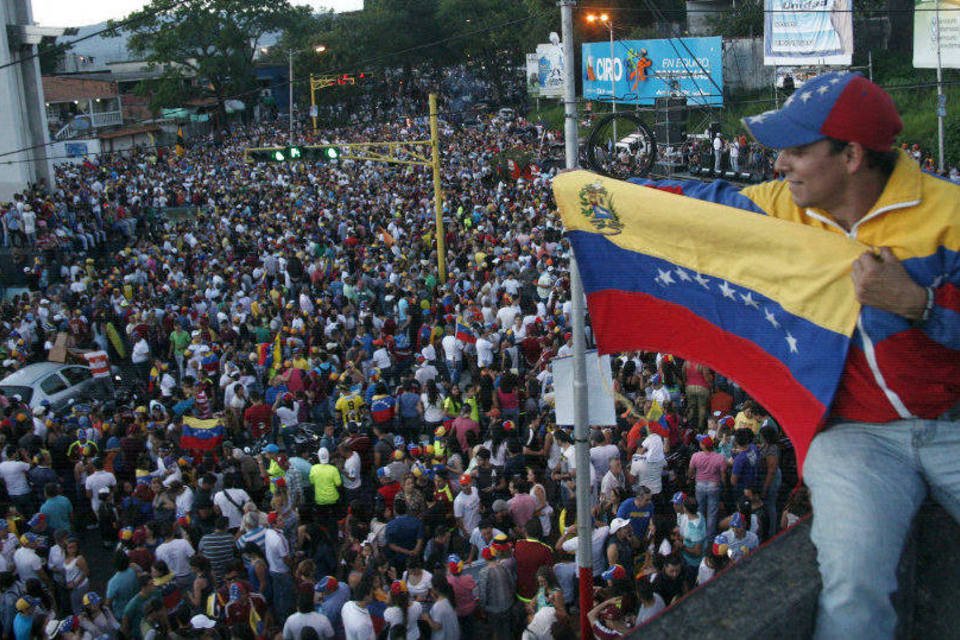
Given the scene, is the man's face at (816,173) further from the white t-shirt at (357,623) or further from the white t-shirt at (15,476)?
the white t-shirt at (15,476)

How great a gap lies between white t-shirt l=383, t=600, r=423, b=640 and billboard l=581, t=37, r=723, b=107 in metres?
26.1

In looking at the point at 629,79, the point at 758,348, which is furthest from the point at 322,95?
the point at 758,348

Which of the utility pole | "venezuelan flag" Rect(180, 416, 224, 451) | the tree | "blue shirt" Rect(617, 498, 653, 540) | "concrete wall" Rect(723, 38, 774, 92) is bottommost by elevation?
"venezuelan flag" Rect(180, 416, 224, 451)

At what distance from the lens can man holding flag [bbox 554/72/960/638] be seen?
2.06 m

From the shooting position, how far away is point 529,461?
10.3 meters

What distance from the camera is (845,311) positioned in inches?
91.6

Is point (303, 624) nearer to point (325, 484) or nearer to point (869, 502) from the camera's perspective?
point (325, 484)

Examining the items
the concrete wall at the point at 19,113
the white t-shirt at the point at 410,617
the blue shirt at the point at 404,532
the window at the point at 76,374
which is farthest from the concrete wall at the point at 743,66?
the white t-shirt at the point at 410,617

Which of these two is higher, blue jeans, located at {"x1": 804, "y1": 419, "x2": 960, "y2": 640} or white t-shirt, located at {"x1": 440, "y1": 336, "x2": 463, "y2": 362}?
blue jeans, located at {"x1": 804, "y1": 419, "x2": 960, "y2": 640}

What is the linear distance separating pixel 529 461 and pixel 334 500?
2082 mm

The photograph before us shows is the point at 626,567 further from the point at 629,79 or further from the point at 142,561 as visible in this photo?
the point at 629,79

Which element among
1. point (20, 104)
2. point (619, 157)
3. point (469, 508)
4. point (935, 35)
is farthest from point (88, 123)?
point (469, 508)

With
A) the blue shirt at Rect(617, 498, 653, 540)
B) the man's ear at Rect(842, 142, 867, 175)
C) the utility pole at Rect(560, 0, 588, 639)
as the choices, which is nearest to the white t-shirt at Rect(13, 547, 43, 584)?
the utility pole at Rect(560, 0, 588, 639)

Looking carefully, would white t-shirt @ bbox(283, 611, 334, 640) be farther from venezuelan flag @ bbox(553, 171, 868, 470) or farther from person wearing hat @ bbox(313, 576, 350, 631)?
venezuelan flag @ bbox(553, 171, 868, 470)
